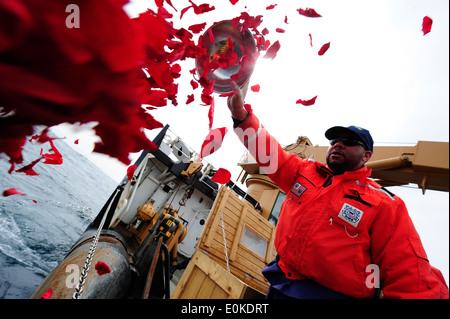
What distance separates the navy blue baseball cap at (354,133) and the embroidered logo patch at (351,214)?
66cm

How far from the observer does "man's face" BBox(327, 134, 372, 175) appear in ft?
5.87

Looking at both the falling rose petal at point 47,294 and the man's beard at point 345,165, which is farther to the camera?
the falling rose petal at point 47,294

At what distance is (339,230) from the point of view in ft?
4.94

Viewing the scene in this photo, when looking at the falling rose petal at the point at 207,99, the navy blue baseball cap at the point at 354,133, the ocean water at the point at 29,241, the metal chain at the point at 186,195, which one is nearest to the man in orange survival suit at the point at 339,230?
the navy blue baseball cap at the point at 354,133

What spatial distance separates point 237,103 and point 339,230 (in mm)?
1259

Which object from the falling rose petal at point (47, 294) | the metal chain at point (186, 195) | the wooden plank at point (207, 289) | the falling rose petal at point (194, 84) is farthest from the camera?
the metal chain at point (186, 195)

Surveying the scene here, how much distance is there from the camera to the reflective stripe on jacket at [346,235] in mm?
1304

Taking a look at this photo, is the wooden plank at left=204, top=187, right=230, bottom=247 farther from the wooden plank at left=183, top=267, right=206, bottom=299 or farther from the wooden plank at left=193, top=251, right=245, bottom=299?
the wooden plank at left=183, top=267, right=206, bottom=299

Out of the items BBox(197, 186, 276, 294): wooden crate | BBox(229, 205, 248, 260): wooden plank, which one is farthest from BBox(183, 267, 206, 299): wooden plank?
BBox(229, 205, 248, 260): wooden plank

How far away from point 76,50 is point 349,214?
1.83 metres

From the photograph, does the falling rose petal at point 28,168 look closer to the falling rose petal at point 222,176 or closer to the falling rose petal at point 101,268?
the falling rose petal at point 101,268

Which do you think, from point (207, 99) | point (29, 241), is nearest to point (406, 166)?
point (207, 99)

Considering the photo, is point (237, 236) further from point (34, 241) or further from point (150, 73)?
point (34, 241)

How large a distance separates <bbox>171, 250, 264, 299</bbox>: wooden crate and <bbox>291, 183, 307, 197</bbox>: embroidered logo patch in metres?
1.24
